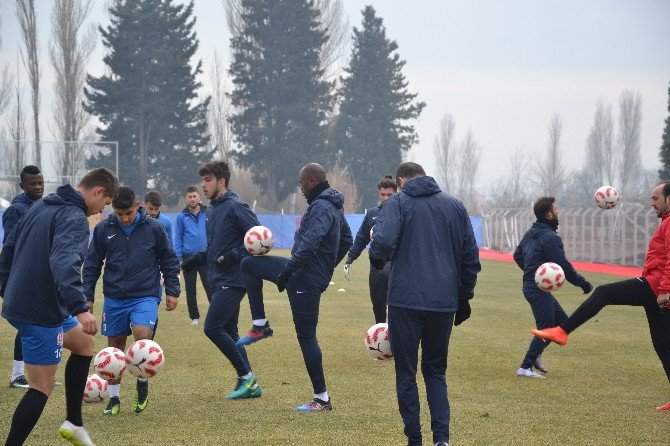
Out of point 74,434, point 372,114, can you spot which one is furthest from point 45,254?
point 372,114

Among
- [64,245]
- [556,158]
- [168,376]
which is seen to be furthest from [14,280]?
[556,158]

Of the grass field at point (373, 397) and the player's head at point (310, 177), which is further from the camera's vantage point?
the player's head at point (310, 177)

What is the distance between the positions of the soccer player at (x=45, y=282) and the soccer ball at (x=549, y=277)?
5.66 meters

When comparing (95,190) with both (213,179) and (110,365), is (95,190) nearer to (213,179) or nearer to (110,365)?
(110,365)

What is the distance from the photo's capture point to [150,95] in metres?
62.7

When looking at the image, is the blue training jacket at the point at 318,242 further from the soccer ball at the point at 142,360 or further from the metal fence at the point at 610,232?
the metal fence at the point at 610,232

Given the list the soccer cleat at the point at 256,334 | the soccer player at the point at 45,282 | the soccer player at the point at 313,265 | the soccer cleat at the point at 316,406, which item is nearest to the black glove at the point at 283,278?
the soccer player at the point at 313,265

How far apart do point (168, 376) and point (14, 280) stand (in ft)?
14.5

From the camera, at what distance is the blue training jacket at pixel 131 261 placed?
8391 millimetres

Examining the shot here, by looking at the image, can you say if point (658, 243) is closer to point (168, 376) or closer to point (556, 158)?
point (168, 376)

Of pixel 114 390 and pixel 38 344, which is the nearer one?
pixel 38 344

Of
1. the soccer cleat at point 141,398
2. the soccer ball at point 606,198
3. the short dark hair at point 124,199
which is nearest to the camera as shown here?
the short dark hair at point 124,199

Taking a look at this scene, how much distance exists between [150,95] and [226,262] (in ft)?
182

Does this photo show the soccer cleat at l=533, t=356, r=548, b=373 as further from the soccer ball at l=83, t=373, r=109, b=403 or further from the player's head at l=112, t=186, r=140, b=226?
the player's head at l=112, t=186, r=140, b=226
